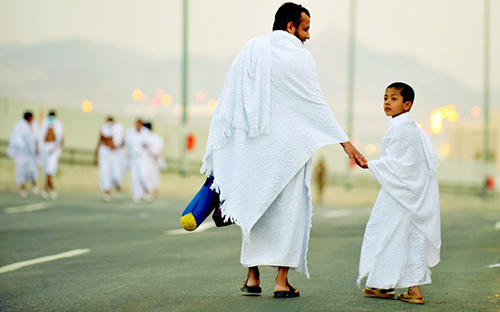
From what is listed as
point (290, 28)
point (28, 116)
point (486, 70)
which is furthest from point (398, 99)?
point (486, 70)

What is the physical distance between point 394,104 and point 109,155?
16717 millimetres

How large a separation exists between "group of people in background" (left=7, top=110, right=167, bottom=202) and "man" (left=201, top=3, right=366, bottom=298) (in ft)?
50.2

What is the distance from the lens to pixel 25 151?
2280 cm

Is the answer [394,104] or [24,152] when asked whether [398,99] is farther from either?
[24,152]

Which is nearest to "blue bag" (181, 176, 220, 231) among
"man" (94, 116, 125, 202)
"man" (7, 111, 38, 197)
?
"man" (94, 116, 125, 202)

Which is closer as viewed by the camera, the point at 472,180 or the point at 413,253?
the point at 413,253

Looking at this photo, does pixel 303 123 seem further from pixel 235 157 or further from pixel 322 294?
pixel 322 294

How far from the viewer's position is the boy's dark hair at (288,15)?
6.44 m

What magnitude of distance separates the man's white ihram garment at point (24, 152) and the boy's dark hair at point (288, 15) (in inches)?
673

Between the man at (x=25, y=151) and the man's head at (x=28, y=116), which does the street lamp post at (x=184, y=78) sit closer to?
→ the man at (x=25, y=151)

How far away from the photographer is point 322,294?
21.0ft

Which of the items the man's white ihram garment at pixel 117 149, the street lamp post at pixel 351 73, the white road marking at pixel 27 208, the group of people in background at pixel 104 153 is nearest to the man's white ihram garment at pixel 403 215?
the white road marking at pixel 27 208

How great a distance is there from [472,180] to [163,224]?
42.3 meters

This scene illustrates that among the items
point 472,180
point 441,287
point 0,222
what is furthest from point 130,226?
point 472,180
